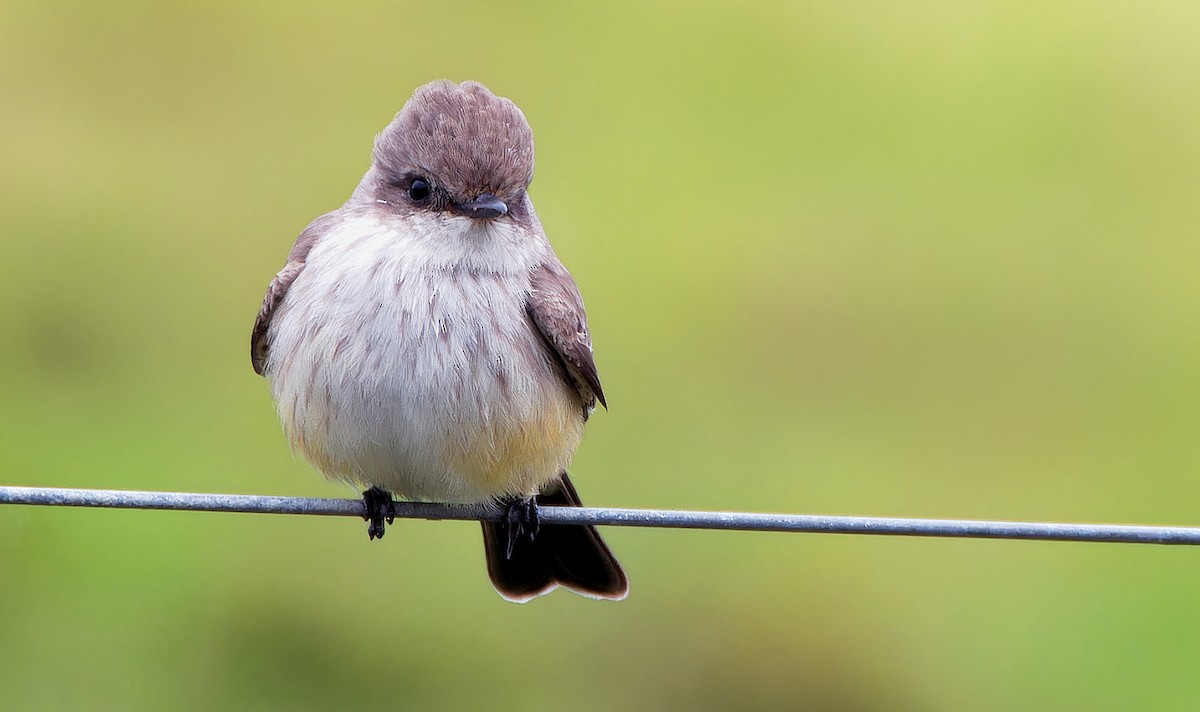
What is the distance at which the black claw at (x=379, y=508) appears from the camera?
404cm

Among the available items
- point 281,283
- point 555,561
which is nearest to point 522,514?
point 555,561

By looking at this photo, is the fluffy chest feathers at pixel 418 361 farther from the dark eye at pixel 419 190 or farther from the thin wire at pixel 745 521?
the thin wire at pixel 745 521

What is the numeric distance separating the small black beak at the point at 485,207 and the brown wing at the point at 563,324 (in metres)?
0.27

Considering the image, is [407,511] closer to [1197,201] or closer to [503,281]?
[503,281]

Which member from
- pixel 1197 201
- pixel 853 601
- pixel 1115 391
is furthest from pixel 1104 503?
pixel 1197 201

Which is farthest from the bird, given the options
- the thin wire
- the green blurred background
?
the green blurred background

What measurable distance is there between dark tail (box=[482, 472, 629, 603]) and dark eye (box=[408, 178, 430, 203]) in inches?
40.6

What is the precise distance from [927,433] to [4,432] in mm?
3863

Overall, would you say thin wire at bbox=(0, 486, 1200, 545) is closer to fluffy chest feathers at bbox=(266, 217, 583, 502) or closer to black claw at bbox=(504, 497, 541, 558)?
fluffy chest feathers at bbox=(266, 217, 583, 502)

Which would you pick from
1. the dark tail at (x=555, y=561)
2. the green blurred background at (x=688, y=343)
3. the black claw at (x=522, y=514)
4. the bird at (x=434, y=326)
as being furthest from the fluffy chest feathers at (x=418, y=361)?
the green blurred background at (x=688, y=343)

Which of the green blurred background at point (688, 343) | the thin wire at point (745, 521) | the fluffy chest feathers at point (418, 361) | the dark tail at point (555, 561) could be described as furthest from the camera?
the green blurred background at point (688, 343)

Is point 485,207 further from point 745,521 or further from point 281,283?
point 745,521

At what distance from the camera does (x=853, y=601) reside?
6.06 metres

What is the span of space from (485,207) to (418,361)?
42 cm
